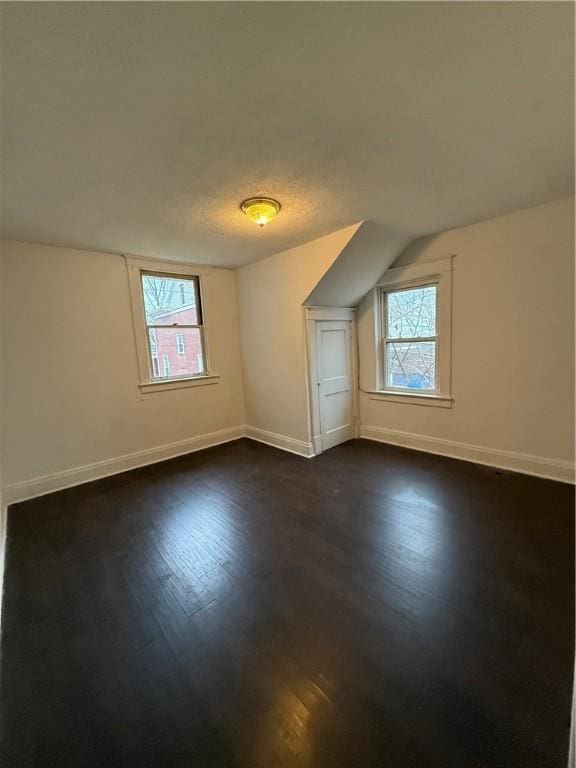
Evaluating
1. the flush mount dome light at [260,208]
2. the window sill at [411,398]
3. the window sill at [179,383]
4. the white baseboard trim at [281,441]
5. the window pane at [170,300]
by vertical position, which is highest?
the flush mount dome light at [260,208]

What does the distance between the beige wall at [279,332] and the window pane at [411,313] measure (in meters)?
1.22

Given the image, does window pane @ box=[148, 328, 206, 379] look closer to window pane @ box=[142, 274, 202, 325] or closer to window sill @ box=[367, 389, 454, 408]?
window pane @ box=[142, 274, 202, 325]

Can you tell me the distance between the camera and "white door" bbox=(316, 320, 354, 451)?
391cm

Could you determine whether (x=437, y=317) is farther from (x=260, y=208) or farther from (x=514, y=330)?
(x=260, y=208)

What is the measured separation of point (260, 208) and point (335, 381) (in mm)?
2334

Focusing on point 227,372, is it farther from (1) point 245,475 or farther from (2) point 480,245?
(2) point 480,245

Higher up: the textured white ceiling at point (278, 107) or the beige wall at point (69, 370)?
the textured white ceiling at point (278, 107)

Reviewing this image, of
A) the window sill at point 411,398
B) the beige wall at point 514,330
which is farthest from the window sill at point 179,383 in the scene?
the beige wall at point 514,330

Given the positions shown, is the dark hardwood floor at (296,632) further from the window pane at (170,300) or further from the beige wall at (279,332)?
the window pane at (170,300)

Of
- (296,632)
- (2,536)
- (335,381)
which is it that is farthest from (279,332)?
(2,536)

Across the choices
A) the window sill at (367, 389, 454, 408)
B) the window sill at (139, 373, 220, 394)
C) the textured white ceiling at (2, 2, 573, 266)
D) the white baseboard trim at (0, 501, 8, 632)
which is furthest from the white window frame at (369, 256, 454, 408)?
the white baseboard trim at (0, 501, 8, 632)

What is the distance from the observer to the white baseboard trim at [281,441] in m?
3.87

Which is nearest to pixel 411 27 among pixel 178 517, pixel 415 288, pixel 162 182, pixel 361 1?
pixel 361 1

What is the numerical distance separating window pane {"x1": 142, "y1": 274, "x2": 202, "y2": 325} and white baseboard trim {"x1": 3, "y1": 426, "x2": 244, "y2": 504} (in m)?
1.63
